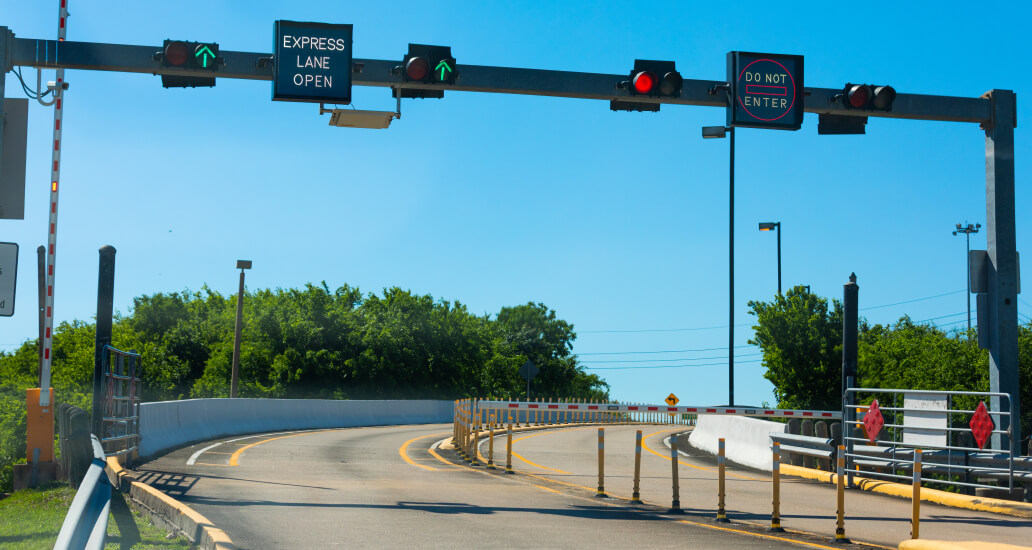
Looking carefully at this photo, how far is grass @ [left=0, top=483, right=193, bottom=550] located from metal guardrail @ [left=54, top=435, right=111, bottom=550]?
11.2 feet

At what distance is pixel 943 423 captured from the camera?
1566cm

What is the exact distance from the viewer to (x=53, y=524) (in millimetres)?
11852

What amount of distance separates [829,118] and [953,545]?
8648 mm

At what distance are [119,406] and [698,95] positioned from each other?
11.0 meters

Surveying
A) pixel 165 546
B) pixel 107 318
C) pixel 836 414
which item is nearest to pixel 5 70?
pixel 107 318

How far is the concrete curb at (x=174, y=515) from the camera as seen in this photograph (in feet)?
29.9

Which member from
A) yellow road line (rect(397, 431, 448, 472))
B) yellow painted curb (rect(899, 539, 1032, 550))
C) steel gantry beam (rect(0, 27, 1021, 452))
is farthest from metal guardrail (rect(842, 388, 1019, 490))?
yellow road line (rect(397, 431, 448, 472))

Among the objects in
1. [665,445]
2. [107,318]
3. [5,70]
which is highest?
[5,70]

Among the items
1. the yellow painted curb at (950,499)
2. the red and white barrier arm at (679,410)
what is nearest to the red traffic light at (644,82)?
the yellow painted curb at (950,499)

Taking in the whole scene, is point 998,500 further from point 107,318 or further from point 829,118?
point 107,318

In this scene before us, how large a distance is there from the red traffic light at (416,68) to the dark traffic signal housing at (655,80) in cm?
297

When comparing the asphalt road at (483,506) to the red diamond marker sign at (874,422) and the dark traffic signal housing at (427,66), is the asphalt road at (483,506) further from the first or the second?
the dark traffic signal housing at (427,66)

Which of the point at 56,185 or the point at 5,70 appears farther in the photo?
the point at 56,185

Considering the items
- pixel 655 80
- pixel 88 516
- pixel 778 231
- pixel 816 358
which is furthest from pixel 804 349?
pixel 88 516
